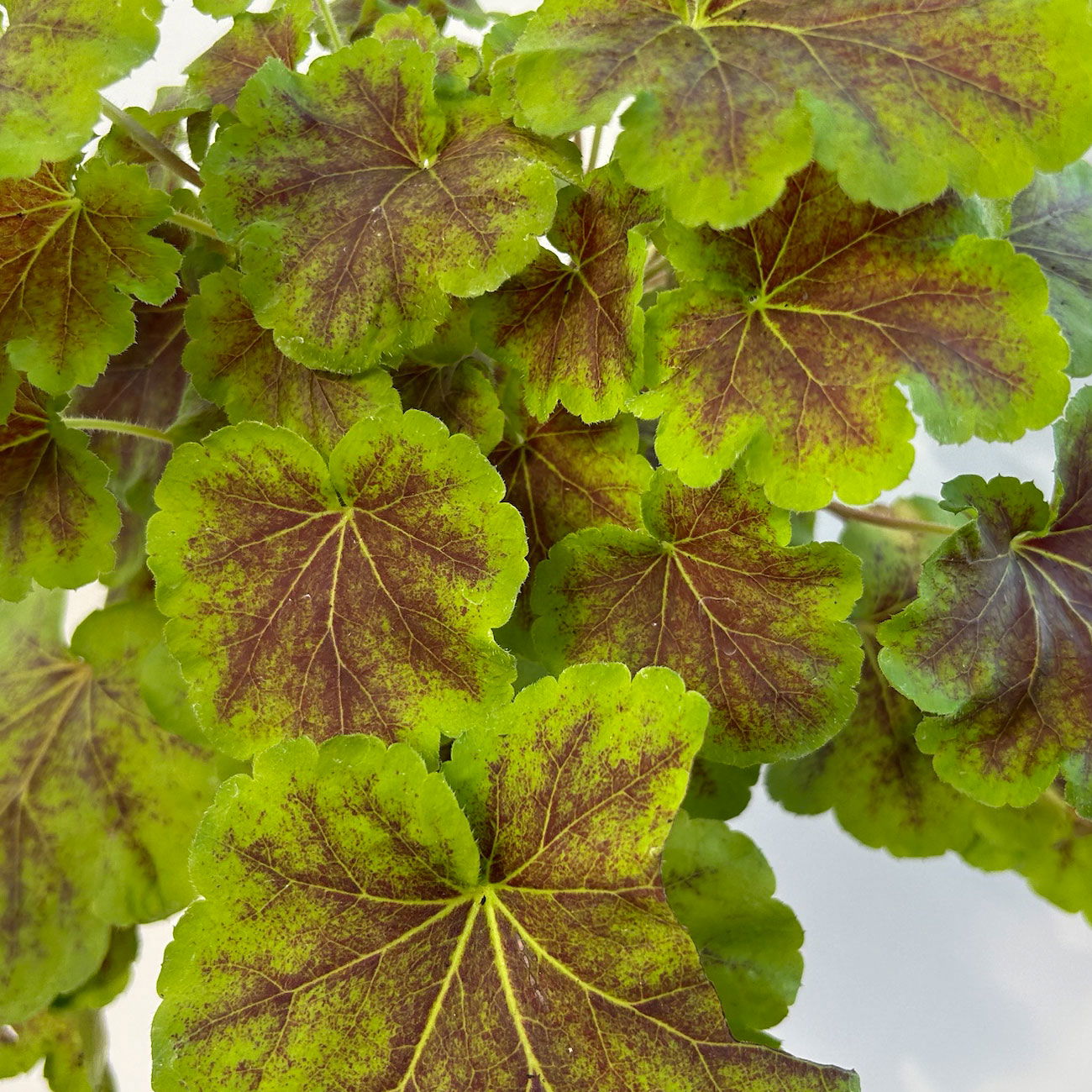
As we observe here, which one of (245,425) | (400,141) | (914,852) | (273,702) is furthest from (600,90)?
(914,852)

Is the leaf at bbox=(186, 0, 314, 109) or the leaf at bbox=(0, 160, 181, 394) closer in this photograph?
the leaf at bbox=(0, 160, 181, 394)

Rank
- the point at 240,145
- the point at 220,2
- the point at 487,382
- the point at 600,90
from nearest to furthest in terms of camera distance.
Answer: the point at 600,90
the point at 240,145
the point at 487,382
the point at 220,2

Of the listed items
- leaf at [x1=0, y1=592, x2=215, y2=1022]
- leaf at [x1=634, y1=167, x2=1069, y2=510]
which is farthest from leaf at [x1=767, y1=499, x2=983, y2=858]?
leaf at [x1=0, y1=592, x2=215, y2=1022]

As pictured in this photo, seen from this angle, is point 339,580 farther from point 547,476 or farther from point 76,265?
point 76,265

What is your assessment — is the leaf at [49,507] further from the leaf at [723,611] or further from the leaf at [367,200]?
the leaf at [723,611]

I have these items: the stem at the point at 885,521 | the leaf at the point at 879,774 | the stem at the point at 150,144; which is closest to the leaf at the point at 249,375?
the stem at the point at 150,144

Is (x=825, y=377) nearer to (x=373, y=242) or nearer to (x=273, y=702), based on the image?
(x=373, y=242)

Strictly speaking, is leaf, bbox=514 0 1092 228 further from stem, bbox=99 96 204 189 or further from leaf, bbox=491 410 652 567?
stem, bbox=99 96 204 189
